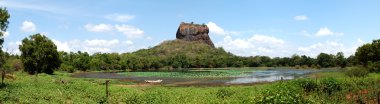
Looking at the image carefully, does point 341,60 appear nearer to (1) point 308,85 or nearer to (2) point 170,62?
(2) point 170,62

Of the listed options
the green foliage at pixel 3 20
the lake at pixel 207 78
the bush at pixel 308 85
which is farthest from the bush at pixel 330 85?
the green foliage at pixel 3 20

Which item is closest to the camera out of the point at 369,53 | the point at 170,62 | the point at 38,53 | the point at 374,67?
the point at 374,67

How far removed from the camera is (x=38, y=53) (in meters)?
92.4

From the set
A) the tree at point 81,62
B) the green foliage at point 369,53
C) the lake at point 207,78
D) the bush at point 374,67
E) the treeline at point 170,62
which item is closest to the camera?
the lake at point 207,78

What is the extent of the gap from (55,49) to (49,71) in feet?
17.3

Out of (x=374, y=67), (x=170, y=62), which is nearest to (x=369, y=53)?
(x=374, y=67)

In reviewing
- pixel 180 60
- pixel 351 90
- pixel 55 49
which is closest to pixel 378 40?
pixel 351 90

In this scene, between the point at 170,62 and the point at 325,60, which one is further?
the point at 170,62

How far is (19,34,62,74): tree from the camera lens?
303 feet

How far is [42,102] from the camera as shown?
1179 inches

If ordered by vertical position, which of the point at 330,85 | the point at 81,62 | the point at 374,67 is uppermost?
the point at 81,62

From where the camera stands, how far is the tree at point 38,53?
9231cm

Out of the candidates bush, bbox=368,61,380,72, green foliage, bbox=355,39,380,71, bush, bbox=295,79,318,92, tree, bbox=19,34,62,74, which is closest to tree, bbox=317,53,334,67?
green foliage, bbox=355,39,380,71

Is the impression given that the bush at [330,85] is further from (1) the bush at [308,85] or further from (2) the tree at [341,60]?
(2) the tree at [341,60]
